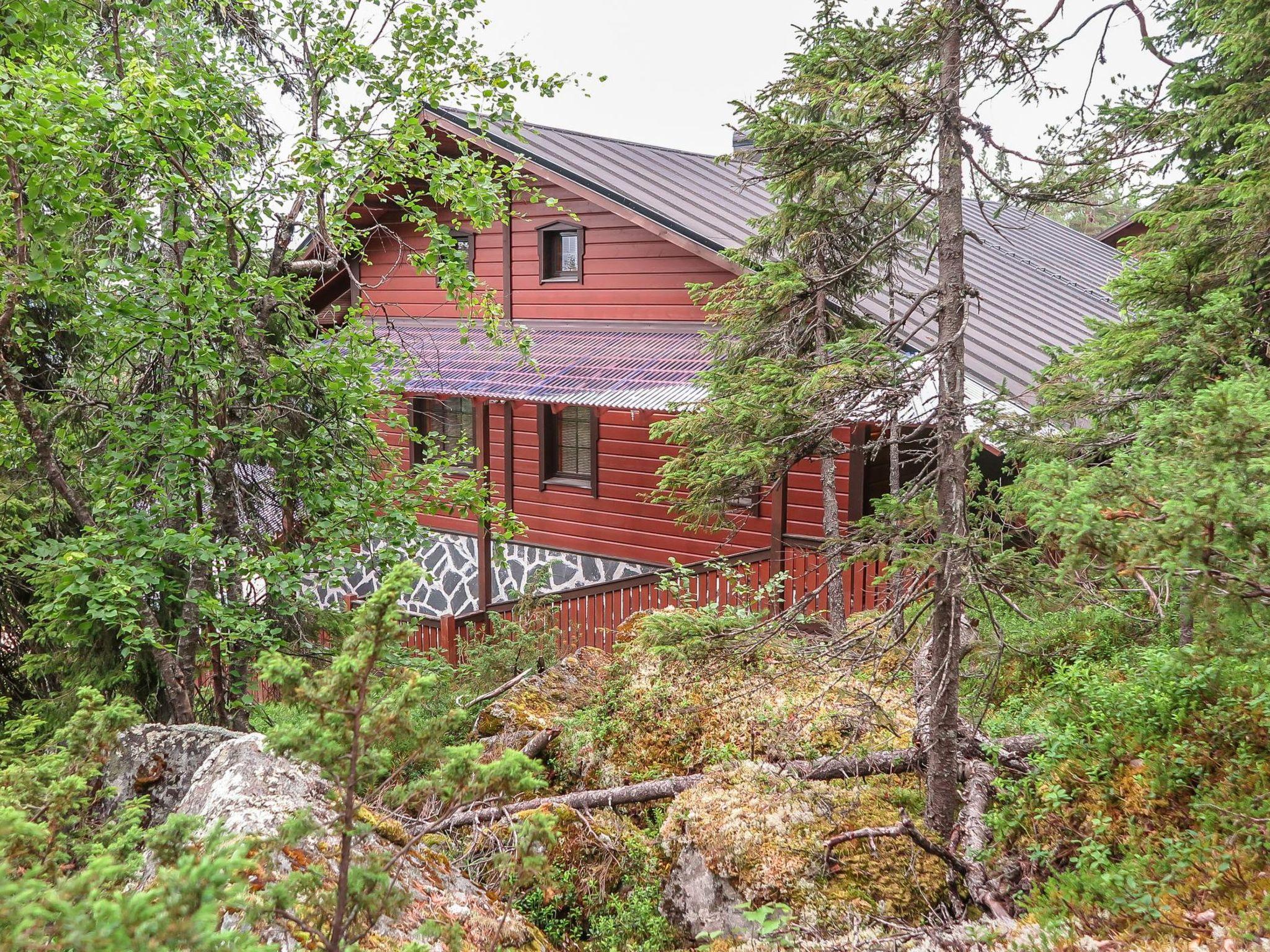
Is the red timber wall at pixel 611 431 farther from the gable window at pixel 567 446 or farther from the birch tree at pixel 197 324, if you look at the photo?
the birch tree at pixel 197 324

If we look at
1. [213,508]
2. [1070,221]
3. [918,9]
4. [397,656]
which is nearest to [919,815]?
[397,656]

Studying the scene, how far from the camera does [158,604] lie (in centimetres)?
618

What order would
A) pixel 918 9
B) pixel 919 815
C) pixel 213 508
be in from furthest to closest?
pixel 213 508
pixel 919 815
pixel 918 9

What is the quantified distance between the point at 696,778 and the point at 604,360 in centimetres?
694

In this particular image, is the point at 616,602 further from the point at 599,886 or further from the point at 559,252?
the point at 559,252

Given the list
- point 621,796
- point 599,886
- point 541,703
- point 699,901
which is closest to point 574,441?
point 541,703

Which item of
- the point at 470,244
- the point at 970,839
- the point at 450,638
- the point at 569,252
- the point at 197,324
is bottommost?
the point at 450,638

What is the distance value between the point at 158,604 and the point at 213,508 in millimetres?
859

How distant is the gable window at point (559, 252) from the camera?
13320mm

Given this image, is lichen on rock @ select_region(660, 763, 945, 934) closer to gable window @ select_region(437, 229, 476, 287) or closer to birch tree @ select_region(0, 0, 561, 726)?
birch tree @ select_region(0, 0, 561, 726)

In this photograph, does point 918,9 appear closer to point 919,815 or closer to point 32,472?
point 919,815

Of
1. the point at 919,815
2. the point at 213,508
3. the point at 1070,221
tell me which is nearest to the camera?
the point at 919,815

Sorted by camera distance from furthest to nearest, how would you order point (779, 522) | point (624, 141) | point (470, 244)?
point (624, 141) → point (470, 244) → point (779, 522)

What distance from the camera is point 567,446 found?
13844 mm
